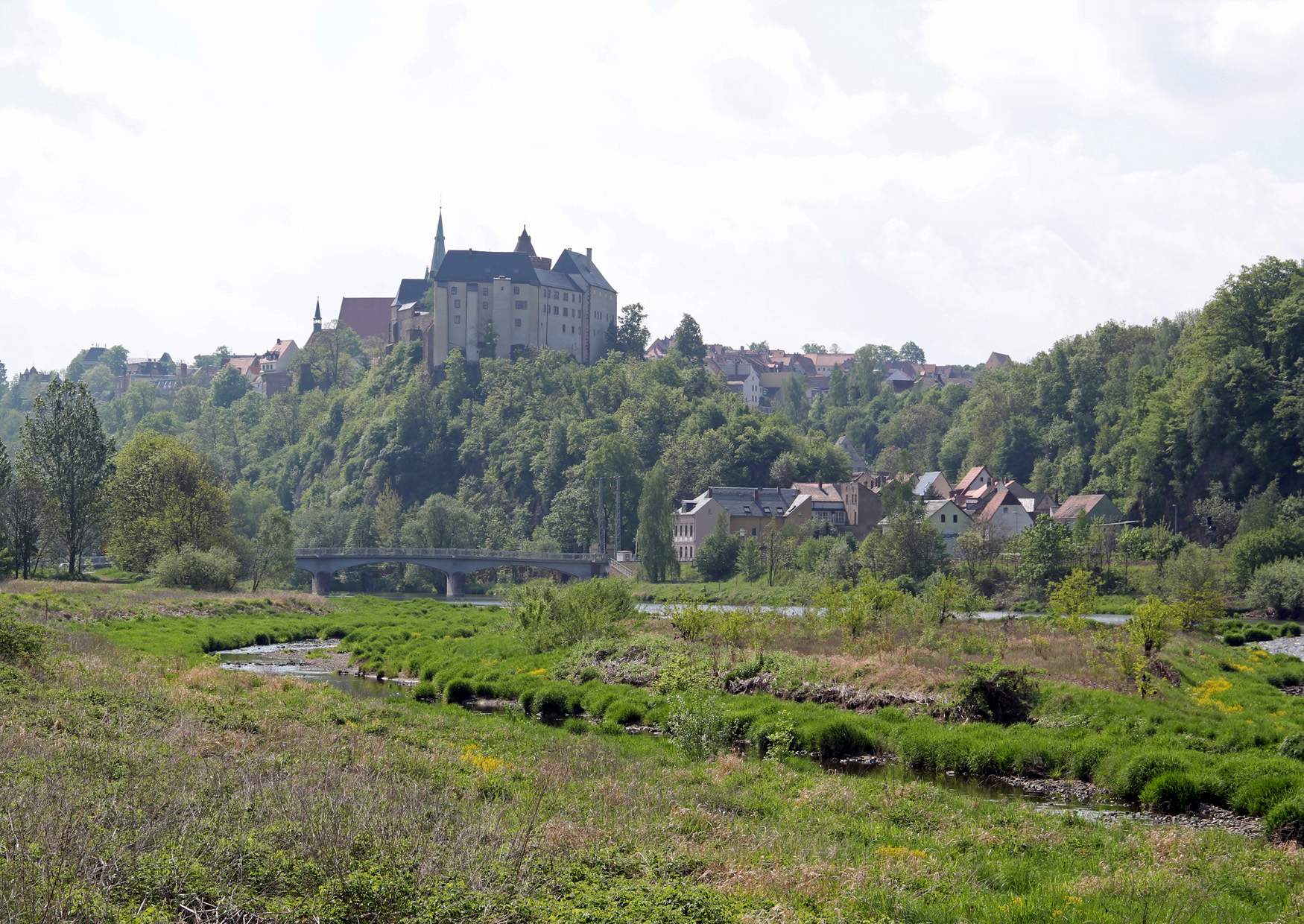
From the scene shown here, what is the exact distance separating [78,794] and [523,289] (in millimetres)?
165934

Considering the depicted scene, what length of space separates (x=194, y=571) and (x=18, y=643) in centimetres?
4973

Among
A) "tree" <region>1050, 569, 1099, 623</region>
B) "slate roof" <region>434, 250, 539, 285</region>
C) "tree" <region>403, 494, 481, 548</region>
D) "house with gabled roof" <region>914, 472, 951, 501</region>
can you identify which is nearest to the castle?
"slate roof" <region>434, 250, 539, 285</region>

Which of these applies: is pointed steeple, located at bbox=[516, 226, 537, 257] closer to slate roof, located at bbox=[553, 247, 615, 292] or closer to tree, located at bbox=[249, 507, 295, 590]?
slate roof, located at bbox=[553, 247, 615, 292]

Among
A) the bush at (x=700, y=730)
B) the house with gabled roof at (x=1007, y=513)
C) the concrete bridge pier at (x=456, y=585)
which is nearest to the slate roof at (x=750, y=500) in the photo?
the house with gabled roof at (x=1007, y=513)

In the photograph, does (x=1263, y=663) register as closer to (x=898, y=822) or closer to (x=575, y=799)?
(x=898, y=822)

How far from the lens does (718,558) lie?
115 m

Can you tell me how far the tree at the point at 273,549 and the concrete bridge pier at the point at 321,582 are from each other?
14635 mm

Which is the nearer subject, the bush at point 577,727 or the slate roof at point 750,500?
the bush at point 577,727

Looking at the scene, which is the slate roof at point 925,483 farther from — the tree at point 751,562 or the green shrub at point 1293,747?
the green shrub at point 1293,747

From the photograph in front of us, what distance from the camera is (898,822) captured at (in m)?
23.5

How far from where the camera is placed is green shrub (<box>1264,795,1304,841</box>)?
2342 centimetres

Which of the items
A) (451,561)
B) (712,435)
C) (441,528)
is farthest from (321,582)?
(712,435)

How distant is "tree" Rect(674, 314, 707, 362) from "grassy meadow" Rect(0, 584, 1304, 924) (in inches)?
5434

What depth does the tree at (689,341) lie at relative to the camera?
605ft
